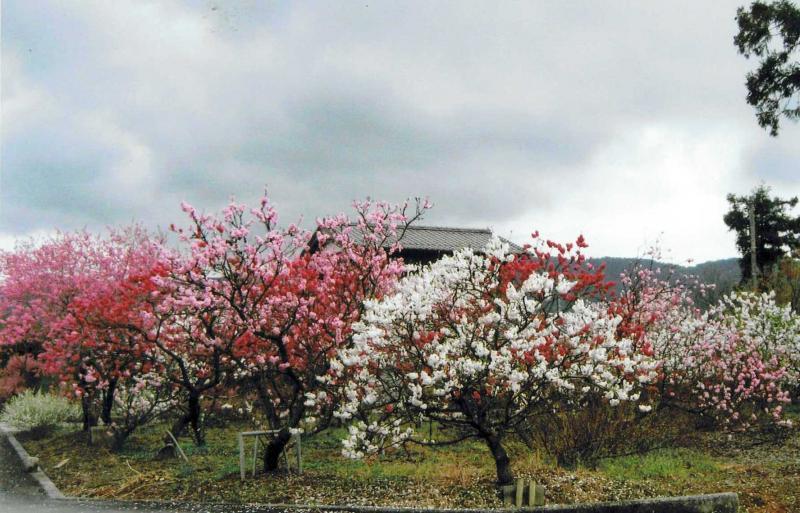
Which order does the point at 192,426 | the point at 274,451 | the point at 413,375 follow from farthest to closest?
1. the point at 192,426
2. the point at 274,451
3. the point at 413,375

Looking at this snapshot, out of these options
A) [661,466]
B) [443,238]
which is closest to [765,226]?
[443,238]

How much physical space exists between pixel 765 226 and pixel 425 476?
89.9 feet

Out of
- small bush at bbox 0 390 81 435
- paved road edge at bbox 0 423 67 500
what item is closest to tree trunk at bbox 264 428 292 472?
paved road edge at bbox 0 423 67 500

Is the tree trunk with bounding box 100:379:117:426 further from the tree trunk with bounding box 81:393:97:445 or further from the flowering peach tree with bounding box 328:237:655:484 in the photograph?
the flowering peach tree with bounding box 328:237:655:484

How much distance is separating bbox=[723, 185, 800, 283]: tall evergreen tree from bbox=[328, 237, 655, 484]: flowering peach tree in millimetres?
25303

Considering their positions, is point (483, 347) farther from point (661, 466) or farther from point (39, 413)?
point (39, 413)

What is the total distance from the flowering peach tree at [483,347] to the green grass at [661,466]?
2063 millimetres

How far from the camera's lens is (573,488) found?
689cm

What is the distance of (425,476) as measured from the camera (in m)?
7.78

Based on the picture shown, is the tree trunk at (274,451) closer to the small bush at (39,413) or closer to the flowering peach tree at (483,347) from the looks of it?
the flowering peach tree at (483,347)

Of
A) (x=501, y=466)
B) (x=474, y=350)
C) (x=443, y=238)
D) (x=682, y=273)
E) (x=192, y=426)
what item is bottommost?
(x=192, y=426)

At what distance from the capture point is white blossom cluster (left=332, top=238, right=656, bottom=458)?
6301 mm

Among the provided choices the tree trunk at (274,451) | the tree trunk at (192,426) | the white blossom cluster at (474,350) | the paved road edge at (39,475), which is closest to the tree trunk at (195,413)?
the tree trunk at (192,426)

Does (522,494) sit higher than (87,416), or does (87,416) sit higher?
(522,494)
